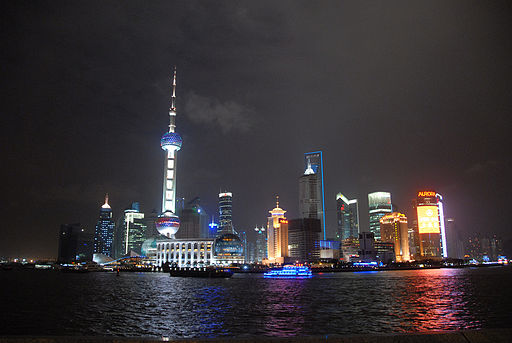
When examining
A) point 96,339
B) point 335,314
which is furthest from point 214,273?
point 96,339

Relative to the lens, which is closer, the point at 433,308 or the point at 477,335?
the point at 477,335

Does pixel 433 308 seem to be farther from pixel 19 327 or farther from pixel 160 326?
pixel 19 327

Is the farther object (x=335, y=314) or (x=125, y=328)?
(x=335, y=314)

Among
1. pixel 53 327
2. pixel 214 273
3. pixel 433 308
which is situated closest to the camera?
pixel 53 327

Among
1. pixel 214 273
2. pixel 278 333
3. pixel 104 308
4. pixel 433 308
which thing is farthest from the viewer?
pixel 214 273

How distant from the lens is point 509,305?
1902 inches

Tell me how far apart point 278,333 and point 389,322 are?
11.0m

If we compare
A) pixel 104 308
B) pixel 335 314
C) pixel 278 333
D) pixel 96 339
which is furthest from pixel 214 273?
pixel 96 339

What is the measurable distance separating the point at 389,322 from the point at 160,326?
62.5ft

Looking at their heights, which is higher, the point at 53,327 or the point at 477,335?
the point at 477,335

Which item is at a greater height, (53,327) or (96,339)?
(96,339)

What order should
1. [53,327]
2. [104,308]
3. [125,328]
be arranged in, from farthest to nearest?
[104,308], [53,327], [125,328]

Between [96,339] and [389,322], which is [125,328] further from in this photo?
[96,339]

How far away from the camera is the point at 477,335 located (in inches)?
342
